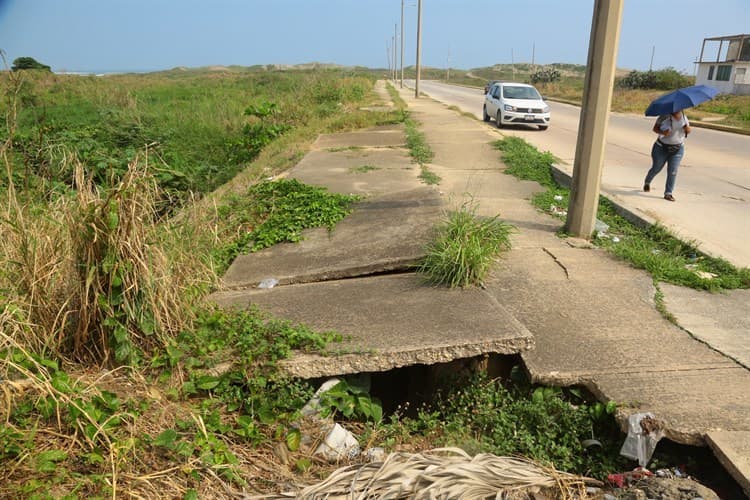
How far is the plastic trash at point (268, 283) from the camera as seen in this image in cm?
454

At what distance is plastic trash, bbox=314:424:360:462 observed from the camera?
2889mm

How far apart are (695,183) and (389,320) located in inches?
325

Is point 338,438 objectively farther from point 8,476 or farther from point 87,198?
point 87,198

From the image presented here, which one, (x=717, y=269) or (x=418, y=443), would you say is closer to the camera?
(x=418, y=443)

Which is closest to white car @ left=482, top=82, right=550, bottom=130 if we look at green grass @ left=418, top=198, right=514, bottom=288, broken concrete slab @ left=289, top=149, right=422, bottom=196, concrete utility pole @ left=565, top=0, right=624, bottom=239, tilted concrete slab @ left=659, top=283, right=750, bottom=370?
broken concrete slab @ left=289, top=149, right=422, bottom=196

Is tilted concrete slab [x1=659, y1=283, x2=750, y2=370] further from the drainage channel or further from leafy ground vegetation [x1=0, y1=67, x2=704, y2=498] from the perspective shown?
leafy ground vegetation [x1=0, y1=67, x2=704, y2=498]

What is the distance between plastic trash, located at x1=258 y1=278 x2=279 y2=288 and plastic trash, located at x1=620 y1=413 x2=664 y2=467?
2816mm

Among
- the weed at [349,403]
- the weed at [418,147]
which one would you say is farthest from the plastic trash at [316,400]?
the weed at [418,147]

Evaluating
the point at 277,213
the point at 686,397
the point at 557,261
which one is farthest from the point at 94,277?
the point at 557,261

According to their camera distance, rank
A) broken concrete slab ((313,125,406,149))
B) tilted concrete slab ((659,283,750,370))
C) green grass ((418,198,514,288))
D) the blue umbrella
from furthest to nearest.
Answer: broken concrete slab ((313,125,406,149)) < the blue umbrella < green grass ((418,198,514,288)) < tilted concrete slab ((659,283,750,370))

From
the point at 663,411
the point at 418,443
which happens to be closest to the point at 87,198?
the point at 418,443

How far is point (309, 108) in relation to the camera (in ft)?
61.9

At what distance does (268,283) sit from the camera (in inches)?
180

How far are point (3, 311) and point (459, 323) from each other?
2.60 meters
